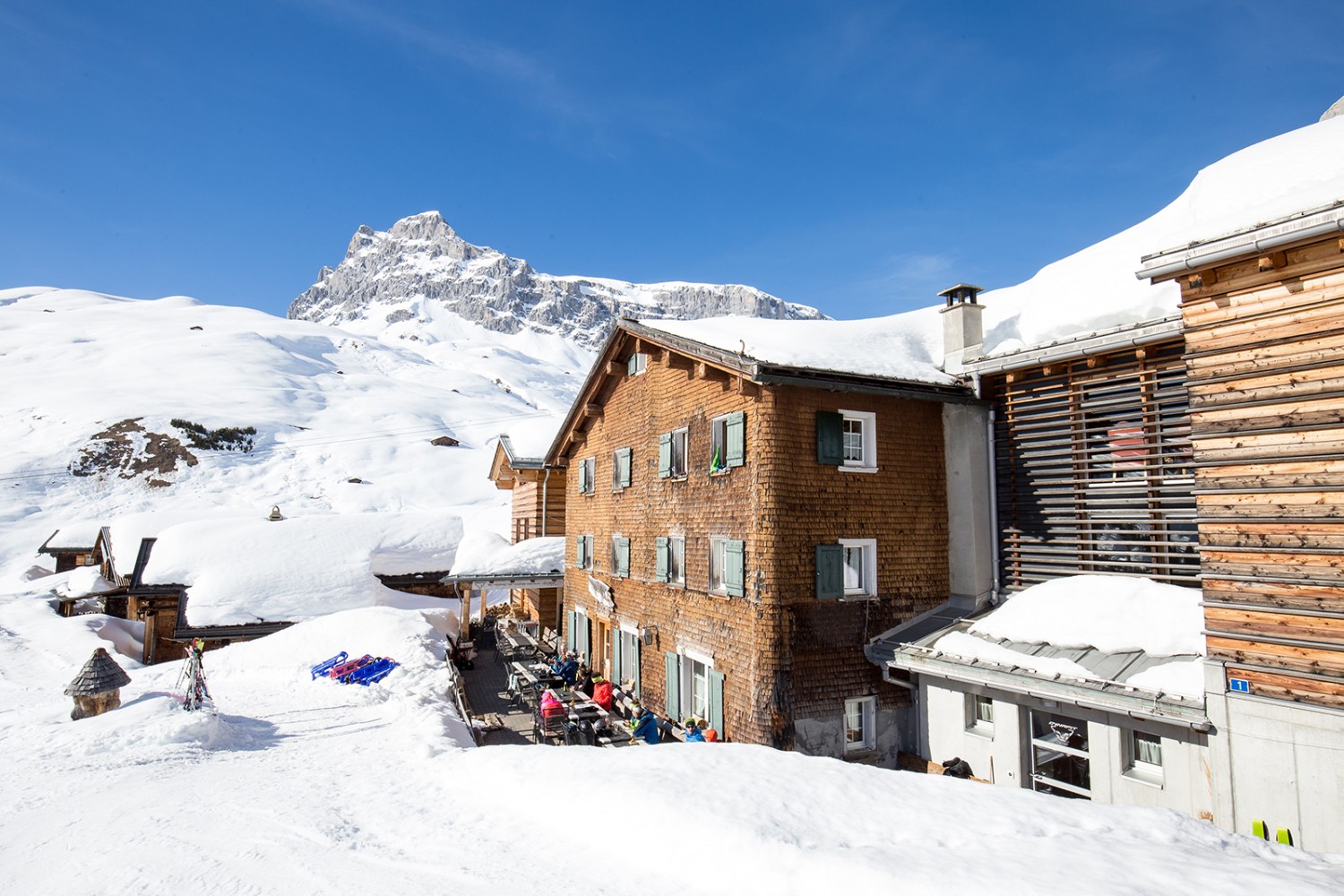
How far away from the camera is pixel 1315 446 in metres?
8.54

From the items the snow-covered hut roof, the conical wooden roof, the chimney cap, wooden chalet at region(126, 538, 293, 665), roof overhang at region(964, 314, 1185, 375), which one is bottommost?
wooden chalet at region(126, 538, 293, 665)

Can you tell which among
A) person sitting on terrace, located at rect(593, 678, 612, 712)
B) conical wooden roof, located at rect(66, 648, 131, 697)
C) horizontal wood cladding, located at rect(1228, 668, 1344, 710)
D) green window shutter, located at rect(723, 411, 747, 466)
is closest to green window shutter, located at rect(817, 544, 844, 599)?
green window shutter, located at rect(723, 411, 747, 466)

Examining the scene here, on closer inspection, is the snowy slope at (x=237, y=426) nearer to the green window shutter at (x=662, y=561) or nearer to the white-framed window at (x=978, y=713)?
the green window shutter at (x=662, y=561)

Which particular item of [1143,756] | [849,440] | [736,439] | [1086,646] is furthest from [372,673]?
[1143,756]

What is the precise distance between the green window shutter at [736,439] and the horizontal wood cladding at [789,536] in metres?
0.09

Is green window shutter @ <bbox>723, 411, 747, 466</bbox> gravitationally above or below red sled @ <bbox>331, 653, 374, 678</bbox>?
above

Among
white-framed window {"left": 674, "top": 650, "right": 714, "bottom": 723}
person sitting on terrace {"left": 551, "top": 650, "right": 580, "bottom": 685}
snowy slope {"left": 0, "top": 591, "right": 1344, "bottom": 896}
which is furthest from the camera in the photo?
person sitting on terrace {"left": 551, "top": 650, "right": 580, "bottom": 685}

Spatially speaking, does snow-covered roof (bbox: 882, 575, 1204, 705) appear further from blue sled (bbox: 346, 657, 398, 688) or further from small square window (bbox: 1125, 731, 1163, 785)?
Answer: blue sled (bbox: 346, 657, 398, 688)

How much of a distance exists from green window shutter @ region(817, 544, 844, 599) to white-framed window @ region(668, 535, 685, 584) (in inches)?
149

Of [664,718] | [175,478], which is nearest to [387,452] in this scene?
[175,478]

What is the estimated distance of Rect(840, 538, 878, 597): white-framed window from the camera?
567 inches

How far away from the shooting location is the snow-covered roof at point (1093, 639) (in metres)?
10.3

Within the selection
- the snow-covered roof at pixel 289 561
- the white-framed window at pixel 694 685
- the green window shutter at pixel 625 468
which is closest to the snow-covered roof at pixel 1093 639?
the white-framed window at pixel 694 685

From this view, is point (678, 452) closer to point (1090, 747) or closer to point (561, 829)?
point (1090, 747)
